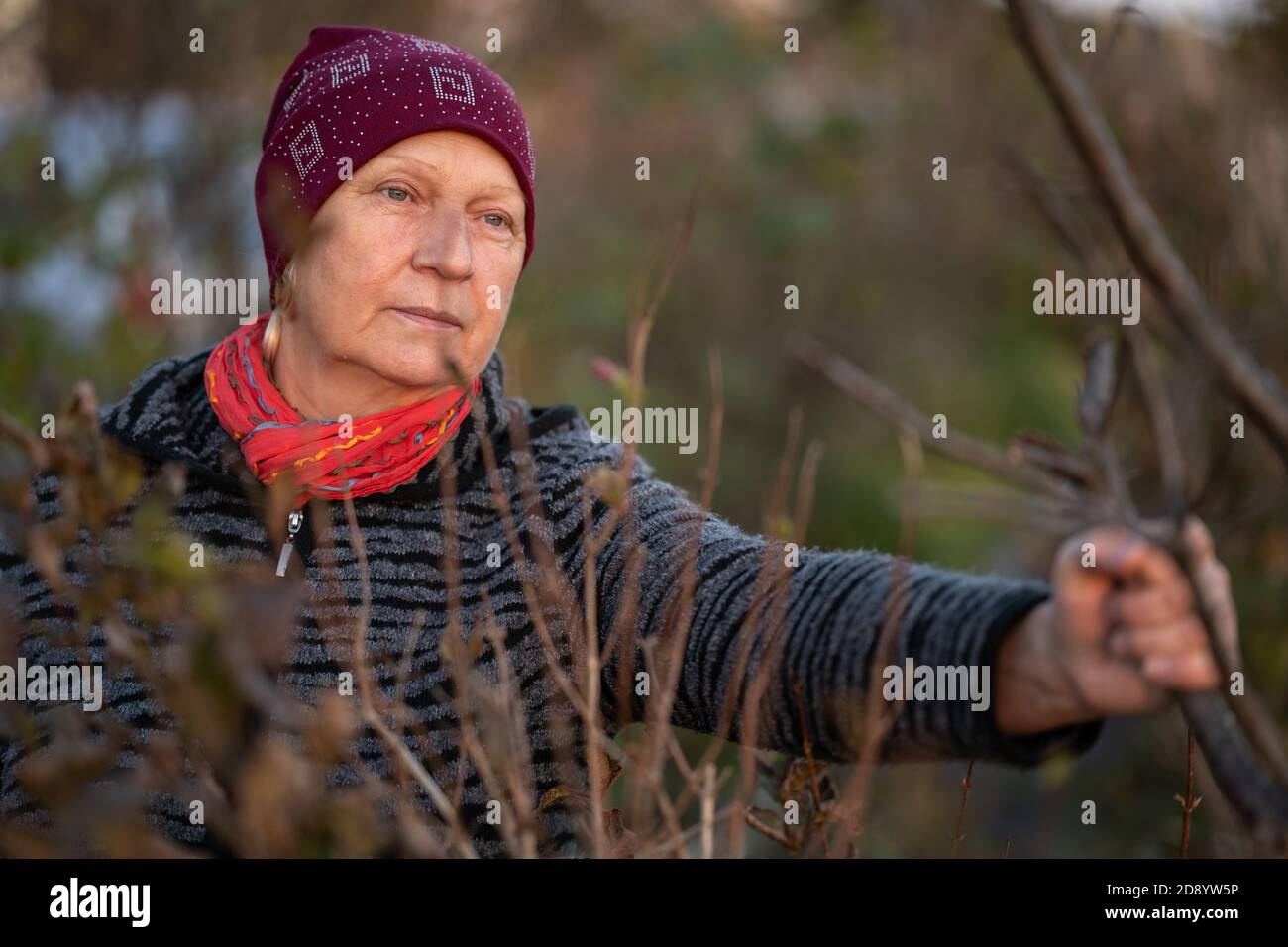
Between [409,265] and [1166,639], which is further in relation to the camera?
[409,265]

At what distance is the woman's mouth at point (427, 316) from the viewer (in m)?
2.28

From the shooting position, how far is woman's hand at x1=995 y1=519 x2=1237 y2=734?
47.8 inches

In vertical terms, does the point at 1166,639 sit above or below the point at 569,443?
below

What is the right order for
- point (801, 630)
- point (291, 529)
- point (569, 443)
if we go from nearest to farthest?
point (801, 630) → point (291, 529) → point (569, 443)

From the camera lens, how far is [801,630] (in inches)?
68.1

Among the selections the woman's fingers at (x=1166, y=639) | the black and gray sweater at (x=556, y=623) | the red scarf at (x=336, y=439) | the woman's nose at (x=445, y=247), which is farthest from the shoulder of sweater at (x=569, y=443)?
the woman's fingers at (x=1166, y=639)

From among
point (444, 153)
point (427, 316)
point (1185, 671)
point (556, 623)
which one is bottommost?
point (1185, 671)

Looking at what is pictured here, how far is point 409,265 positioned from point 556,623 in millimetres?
676

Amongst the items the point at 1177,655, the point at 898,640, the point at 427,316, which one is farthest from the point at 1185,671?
the point at 427,316

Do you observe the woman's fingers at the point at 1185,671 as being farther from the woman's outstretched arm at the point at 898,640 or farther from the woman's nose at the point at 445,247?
the woman's nose at the point at 445,247

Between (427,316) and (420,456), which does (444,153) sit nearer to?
(427,316)

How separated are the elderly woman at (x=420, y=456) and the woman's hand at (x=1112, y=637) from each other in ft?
1.06
